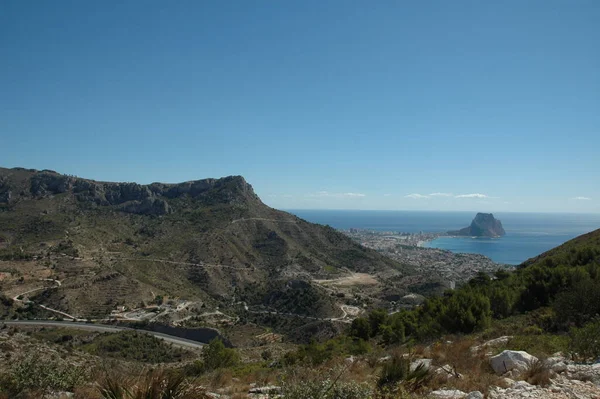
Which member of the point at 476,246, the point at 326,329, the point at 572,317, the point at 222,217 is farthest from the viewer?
the point at 476,246

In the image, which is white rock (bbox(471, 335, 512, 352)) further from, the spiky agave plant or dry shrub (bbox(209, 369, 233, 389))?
the spiky agave plant

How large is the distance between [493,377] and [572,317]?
6370 millimetres

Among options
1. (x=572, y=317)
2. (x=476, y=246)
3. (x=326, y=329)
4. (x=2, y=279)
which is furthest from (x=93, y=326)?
(x=476, y=246)

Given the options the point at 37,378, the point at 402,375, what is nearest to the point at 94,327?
the point at 37,378

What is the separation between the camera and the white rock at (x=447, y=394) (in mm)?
5875

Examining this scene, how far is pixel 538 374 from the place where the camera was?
21.7ft

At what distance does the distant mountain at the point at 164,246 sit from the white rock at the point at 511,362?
49.6 metres

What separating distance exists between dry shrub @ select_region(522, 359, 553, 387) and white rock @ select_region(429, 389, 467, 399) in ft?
4.83

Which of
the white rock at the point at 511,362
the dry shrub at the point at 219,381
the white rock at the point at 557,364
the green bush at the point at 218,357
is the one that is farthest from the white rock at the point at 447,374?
the green bush at the point at 218,357

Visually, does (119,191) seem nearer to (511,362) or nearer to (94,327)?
(94,327)

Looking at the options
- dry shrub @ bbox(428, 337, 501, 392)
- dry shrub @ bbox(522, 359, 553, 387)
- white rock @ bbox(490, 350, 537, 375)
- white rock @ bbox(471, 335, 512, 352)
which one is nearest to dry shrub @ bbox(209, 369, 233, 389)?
dry shrub @ bbox(428, 337, 501, 392)

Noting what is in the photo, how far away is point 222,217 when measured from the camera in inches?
3615

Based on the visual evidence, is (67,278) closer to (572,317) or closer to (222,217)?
(222,217)

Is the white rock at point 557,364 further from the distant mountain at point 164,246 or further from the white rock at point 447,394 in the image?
the distant mountain at point 164,246
